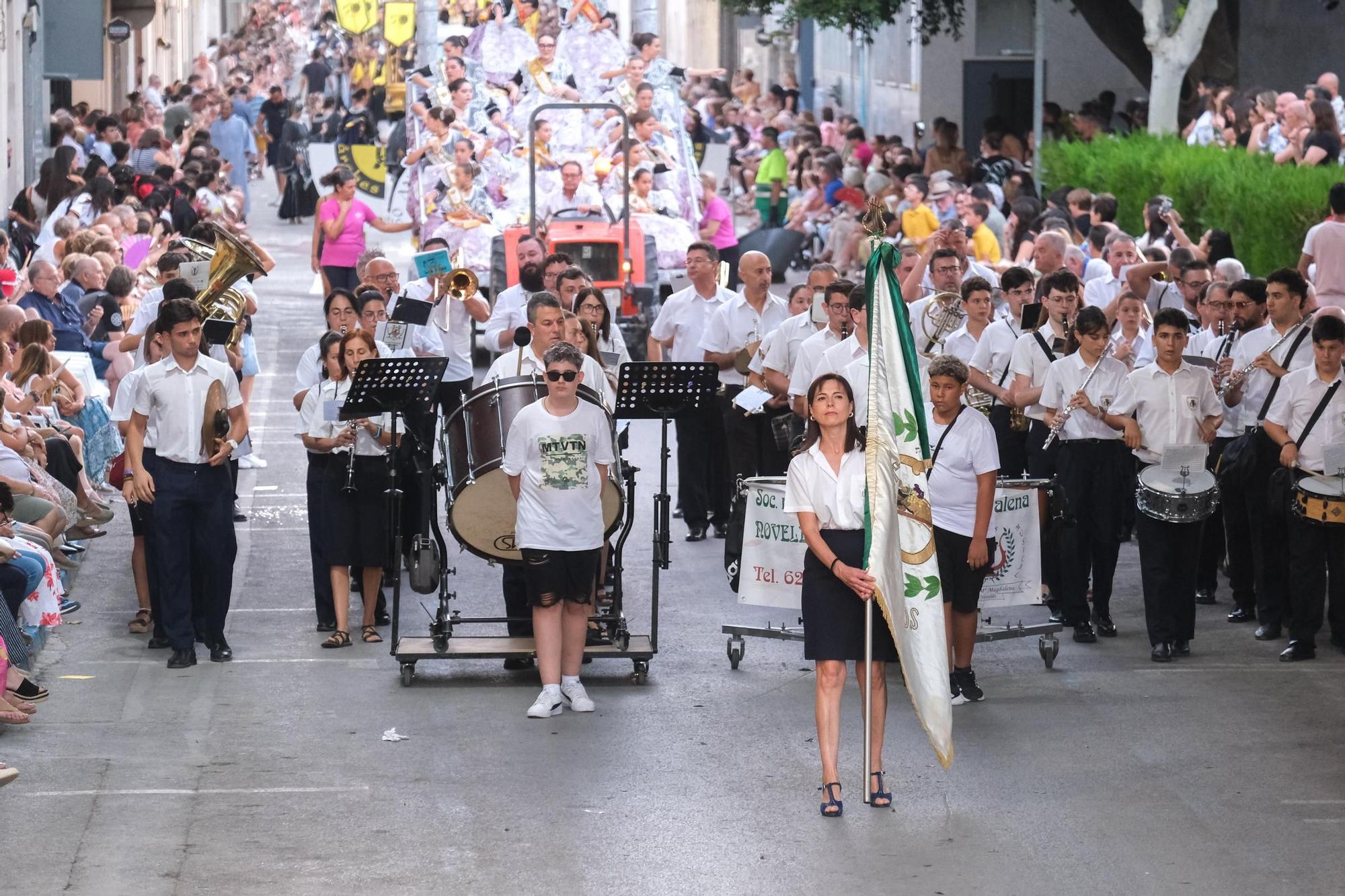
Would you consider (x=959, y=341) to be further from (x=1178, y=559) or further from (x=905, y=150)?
(x=905, y=150)

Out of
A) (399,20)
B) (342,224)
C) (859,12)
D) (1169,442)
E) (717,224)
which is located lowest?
(1169,442)

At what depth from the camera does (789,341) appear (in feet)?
42.3

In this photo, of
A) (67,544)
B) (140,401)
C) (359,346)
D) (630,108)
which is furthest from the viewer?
(630,108)

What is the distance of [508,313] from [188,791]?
235 inches

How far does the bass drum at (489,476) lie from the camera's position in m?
10.3

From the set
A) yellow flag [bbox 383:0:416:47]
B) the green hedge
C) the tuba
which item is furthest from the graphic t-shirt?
yellow flag [bbox 383:0:416:47]

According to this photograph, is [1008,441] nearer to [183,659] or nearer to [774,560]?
[774,560]

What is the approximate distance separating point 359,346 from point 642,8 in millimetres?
25025

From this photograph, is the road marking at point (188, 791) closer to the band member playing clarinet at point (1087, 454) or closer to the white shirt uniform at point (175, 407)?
the white shirt uniform at point (175, 407)

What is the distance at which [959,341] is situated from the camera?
12539 millimetres

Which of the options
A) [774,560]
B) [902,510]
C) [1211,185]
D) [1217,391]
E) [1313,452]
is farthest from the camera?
[1211,185]

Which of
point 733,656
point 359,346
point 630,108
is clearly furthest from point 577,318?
point 630,108

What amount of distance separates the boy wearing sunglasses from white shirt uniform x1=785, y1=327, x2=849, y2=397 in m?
2.15

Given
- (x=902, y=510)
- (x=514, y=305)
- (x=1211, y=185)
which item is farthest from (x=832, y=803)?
(x=1211, y=185)
